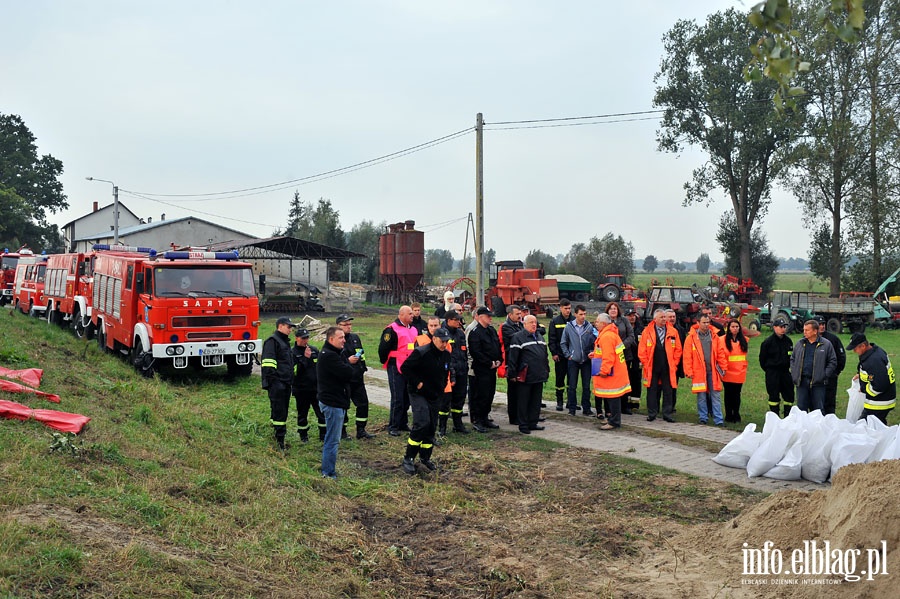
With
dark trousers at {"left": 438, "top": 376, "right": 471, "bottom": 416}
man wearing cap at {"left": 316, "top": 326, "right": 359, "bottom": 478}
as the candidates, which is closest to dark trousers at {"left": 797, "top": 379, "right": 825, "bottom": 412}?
dark trousers at {"left": 438, "top": 376, "right": 471, "bottom": 416}

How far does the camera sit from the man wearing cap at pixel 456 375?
33.7 ft

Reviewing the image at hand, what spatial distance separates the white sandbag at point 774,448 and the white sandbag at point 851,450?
452 mm

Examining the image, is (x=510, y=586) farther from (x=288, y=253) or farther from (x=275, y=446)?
(x=288, y=253)

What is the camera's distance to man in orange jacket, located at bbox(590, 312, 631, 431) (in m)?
10.8

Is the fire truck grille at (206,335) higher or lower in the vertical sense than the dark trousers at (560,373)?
higher

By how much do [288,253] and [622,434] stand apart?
112ft

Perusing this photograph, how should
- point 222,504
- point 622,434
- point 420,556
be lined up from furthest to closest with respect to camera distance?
point 622,434, point 222,504, point 420,556

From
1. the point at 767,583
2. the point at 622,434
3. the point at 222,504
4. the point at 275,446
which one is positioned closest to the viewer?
the point at 767,583

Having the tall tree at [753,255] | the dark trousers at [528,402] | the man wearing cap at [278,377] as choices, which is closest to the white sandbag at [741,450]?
the dark trousers at [528,402]

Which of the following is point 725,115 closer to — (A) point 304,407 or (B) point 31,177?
(A) point 304,407

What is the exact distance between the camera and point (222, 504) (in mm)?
6293

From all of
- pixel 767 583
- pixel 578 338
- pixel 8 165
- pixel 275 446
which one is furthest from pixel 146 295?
pixel 8 165

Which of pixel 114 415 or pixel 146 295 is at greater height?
pixel 146 295

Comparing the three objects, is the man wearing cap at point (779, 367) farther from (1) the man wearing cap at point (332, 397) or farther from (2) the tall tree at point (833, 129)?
(2) the tall tree at point (833, 129)
